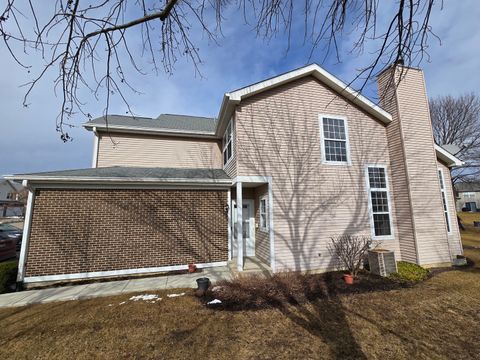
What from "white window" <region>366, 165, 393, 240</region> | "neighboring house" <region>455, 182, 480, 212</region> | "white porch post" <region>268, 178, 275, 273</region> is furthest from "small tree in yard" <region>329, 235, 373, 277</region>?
"neighboring house" <region>455, 182, 480, 212</region>

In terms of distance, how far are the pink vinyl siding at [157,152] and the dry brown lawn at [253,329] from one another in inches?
254

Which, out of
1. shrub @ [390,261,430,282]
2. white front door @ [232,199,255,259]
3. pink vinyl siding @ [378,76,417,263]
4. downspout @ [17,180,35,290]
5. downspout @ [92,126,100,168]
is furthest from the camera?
downspout @ [92,126,100,168]

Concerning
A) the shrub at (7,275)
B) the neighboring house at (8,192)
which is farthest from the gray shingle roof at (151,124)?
the neighboring house at (8,192)

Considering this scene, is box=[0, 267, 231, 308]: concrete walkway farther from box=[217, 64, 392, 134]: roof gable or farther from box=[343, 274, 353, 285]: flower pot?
box=[217, 64, 392, 134]: roof gable

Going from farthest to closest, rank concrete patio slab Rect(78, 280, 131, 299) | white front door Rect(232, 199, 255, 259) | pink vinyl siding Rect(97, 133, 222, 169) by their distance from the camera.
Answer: pink vinyl siding Rect(97, 133, 222, 169) < white front door Rect(232, 199, 255, 259) < concrete patio slab Rect(78, 280, 131, 299)

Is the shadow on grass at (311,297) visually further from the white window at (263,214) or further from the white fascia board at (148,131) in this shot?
the white fascia board at (148,131)

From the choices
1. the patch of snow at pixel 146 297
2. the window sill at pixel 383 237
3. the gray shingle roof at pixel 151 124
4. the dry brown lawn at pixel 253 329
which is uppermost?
the gray shingle roof at pixel 151 124

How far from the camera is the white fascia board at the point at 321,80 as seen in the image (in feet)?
26.1

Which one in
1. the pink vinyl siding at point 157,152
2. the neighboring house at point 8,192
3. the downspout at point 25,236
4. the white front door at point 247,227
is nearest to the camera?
the downspout at point 25,236

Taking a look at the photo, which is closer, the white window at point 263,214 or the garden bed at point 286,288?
the garden bed at point 286,288

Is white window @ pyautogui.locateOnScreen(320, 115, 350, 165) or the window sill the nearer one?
the window sill

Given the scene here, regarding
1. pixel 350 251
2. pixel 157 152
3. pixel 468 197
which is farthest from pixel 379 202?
pixel 468 197

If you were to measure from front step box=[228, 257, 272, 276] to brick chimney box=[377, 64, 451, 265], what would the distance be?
541 centimetres

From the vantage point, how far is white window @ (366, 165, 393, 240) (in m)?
8.63
